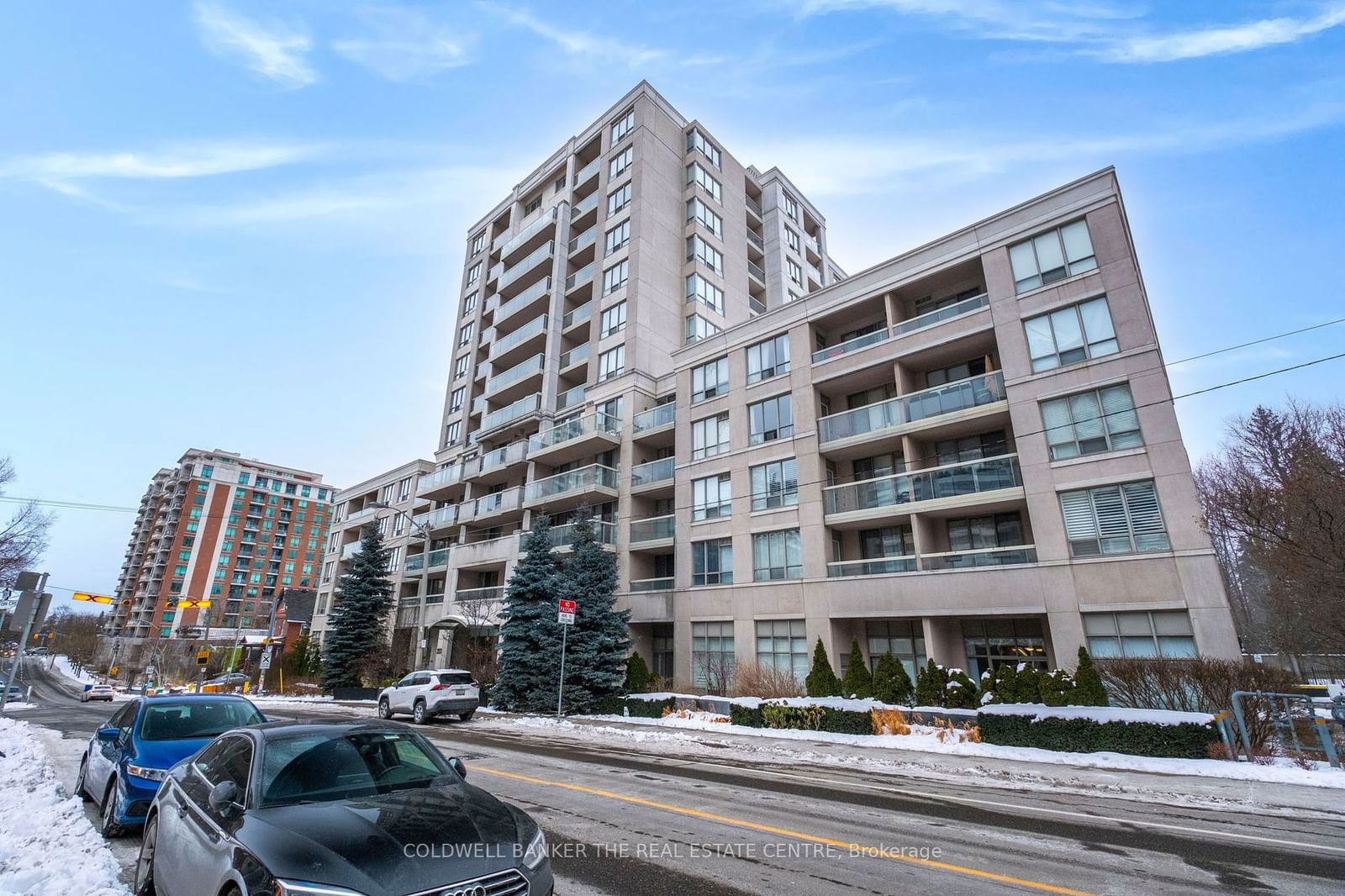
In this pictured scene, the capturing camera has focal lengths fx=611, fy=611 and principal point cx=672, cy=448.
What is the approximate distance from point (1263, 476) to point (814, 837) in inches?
1369

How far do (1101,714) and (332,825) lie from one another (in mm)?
15170

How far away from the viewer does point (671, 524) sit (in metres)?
28.8

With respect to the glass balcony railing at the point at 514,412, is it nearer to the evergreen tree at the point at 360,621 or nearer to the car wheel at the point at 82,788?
the evergreen tree at the point at 360,621

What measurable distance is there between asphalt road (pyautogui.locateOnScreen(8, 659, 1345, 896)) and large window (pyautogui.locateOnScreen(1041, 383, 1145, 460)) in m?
12.4

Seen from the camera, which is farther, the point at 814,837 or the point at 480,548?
the point at 480,548

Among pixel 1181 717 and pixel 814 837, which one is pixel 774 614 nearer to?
pixel 1181 717

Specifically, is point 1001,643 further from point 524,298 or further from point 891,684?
point 524,298

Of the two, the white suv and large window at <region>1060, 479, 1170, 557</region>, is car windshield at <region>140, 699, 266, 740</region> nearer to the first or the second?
the white suv

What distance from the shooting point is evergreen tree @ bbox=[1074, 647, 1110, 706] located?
14.8 meters

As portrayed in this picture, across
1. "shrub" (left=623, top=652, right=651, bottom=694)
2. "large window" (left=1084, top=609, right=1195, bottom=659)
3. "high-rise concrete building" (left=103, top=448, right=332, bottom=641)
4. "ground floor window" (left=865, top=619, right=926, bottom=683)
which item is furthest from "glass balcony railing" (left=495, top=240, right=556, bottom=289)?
"high-rise concrete building" (left=103, top=448, right=332, bottom=641)

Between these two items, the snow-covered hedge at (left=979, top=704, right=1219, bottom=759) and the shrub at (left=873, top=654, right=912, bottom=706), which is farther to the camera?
the shrub at (left=873, top=654, right=912, bottom=706)

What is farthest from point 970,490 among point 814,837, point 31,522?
point 31,522

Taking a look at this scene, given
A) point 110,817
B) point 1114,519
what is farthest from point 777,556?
point 110,817

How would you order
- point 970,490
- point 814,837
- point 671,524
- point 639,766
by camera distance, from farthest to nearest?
1. point 671,524
2. point 970,490
3. point 639,766
4. point 814,837
